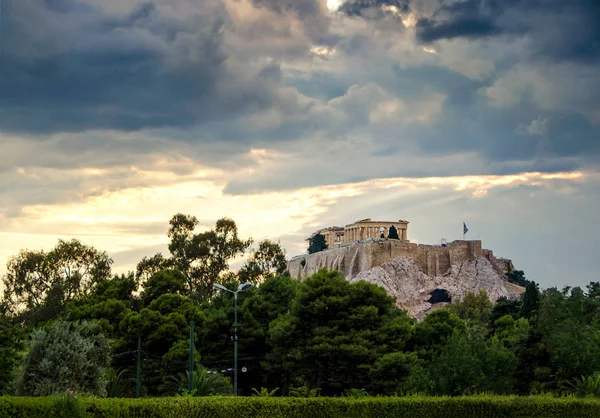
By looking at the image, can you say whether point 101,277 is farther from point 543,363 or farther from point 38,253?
point 543,363

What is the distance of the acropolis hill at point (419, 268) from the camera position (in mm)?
105125

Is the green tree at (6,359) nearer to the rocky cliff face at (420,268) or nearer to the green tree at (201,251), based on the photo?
the green tree at (201,251)

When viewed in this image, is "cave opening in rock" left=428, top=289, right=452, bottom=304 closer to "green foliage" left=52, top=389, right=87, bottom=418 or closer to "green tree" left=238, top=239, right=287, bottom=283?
"green tree" left=238, top=239, right=287, bottom=283

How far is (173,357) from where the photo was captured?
137 ft

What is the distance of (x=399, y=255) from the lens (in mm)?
108438

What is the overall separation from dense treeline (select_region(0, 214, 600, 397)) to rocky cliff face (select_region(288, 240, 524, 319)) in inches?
1589

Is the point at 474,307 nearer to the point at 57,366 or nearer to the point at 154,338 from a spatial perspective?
the point at 154,338

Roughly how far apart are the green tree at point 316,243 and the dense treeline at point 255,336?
68.6 metres

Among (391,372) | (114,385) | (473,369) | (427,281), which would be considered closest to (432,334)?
(391,372)

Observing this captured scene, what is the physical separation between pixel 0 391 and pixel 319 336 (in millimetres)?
16216

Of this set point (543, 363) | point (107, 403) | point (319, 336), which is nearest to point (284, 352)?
point (319, 336)

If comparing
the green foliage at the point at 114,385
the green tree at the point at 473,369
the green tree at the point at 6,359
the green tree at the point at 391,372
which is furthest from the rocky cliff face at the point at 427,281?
the green tree at the point at 6,359

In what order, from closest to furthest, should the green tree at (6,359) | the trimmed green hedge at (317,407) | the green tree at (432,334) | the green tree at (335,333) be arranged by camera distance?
the trimmed green hedge at (317,407) → the green tree at (6,359) → the green tree at (335,333) → the green tree at (432,334)

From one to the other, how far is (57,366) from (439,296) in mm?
84089
